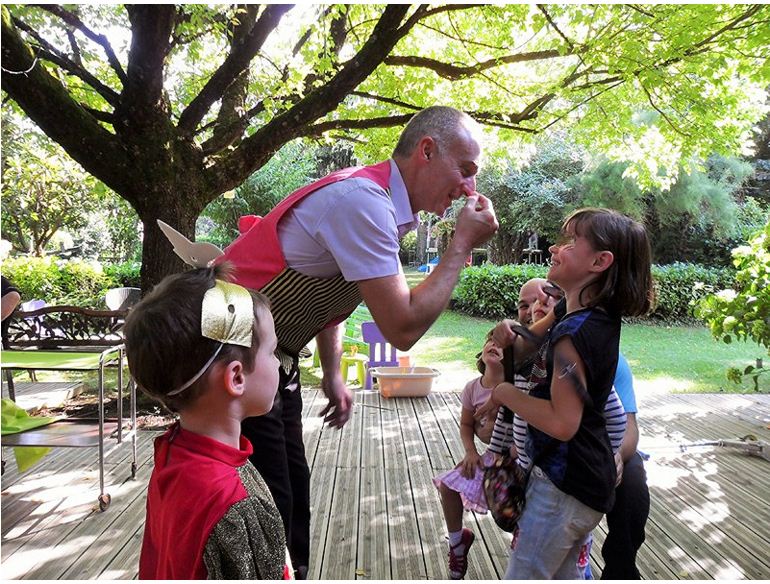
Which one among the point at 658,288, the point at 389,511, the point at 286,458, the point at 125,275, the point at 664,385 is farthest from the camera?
the point at 125,275

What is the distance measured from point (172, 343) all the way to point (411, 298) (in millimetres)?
611

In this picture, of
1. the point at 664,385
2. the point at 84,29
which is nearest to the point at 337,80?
the point at 84,29

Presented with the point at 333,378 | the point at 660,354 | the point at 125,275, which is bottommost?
the point at 660,354

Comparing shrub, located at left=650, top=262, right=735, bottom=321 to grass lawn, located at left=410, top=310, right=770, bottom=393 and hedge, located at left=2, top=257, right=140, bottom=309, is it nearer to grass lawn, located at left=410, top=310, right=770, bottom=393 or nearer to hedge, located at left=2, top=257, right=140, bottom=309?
grass lawn, located at left=410, top=310, right=770, bottom=393

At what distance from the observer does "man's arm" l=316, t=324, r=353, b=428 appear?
2031 mm

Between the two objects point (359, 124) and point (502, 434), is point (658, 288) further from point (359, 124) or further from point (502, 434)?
point (502, 434)

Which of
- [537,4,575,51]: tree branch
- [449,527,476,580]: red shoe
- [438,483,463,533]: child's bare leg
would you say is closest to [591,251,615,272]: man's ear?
[438,483,463,533]: child's bare leg

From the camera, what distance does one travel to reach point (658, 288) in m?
11.5

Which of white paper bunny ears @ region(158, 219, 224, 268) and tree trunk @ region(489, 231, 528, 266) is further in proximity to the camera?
tree trunk @ region(489, 231, 528, 266)

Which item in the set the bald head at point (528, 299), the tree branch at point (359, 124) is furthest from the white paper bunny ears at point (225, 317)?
the tree branch at point (359, 124)

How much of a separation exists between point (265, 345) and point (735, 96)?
246 inches

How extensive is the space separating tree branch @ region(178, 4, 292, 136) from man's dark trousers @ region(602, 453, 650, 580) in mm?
4284

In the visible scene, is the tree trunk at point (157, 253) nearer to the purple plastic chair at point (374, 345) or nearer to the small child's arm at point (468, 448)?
the purple plastic chair at point (374, 345)

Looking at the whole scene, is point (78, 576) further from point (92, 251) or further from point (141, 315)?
point (92, 251)
